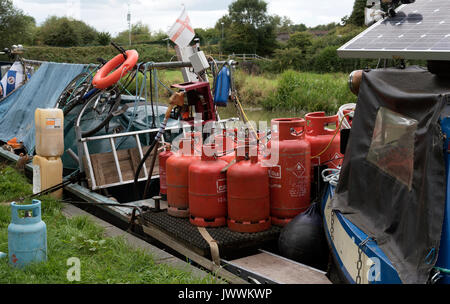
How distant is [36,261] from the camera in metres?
5.05

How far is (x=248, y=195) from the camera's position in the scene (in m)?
5.45

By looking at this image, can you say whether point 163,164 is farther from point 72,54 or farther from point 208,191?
point 72,54

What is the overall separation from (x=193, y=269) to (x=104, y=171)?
3370mm

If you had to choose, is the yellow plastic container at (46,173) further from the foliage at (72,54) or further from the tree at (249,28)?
the tree at (249,28)

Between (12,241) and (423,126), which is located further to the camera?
(12,241)

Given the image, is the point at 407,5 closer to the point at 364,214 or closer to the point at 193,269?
the point at 364,214

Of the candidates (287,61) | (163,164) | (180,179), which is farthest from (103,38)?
(180,179)

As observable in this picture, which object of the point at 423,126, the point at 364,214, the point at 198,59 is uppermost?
the point at 198,59

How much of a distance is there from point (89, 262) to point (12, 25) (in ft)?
206

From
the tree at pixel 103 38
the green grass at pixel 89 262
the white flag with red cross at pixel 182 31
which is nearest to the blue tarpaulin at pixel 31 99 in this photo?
the white flag with red cross at pixel 182 31

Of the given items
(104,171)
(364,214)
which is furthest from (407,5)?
(104,171)

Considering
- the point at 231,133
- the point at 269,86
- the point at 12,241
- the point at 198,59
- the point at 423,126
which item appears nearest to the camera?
the point at 423,126

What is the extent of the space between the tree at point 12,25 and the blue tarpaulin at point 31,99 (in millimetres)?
51997

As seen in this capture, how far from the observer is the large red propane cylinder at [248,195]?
5.45m
